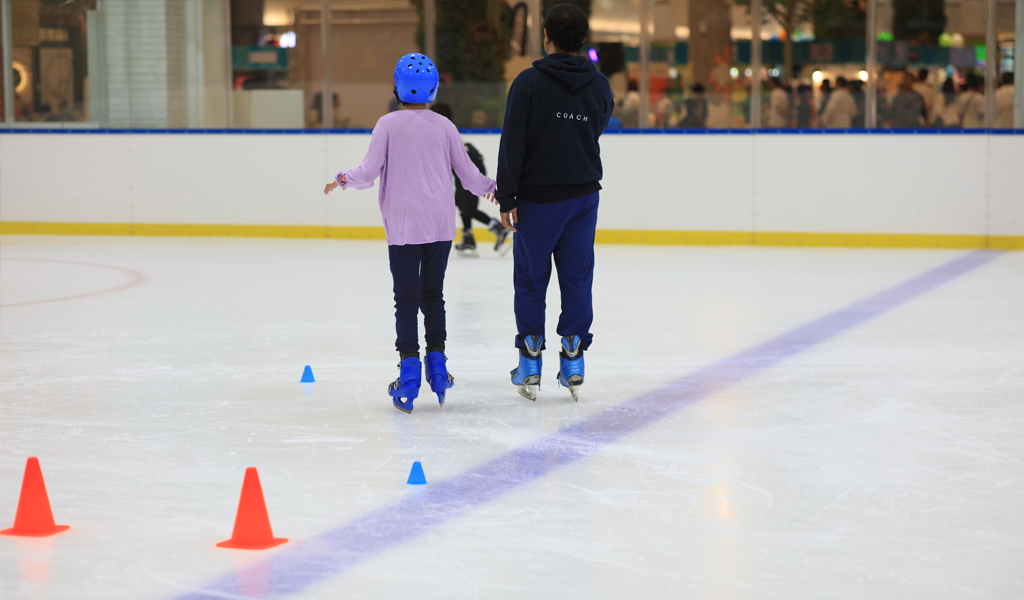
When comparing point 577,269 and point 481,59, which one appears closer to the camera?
point 577,269

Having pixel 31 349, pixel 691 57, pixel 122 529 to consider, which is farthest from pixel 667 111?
pixel 122 529

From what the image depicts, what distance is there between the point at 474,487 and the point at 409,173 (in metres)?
1.42

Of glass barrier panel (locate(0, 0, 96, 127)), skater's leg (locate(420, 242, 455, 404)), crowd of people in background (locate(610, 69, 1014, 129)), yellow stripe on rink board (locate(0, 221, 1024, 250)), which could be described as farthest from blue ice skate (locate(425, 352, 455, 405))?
glass barrier panel (locate(0, 0, 96, 127))

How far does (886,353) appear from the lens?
18.7ft

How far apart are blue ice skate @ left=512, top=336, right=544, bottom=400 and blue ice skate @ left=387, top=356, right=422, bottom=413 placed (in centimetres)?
45

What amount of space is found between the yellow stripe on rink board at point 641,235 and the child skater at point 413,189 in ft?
25.1

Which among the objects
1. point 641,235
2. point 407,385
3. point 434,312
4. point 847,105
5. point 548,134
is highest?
point 847,105

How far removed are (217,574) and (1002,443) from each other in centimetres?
256

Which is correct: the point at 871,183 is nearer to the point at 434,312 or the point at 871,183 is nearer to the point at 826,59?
the point at 826,59

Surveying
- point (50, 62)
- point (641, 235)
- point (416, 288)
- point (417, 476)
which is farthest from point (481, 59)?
point (417, 476)

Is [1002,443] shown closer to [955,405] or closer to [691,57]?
[955,405]

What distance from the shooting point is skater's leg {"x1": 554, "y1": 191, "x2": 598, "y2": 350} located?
4.59m

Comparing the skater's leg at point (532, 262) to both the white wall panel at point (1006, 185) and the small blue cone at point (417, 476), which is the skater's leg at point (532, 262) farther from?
the white wall panel at point (1006, 185)

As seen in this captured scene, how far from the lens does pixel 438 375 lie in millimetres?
4461
